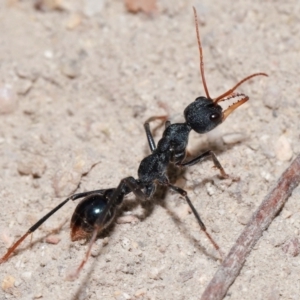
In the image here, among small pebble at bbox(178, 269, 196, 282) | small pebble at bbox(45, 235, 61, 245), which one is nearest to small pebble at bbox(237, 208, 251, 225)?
small pebble at bbox(178, 269, 196, 282)

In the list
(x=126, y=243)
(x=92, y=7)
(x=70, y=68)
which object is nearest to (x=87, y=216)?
(x=126, y=243)

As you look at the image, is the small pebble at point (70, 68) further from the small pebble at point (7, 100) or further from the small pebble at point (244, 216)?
the small pebble at point (244, 216)

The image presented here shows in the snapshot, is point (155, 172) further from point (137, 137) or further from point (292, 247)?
point (292, 247)

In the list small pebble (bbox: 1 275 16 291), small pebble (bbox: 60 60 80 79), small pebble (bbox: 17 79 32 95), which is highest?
small pebble (bbox: 60 60 80 79)

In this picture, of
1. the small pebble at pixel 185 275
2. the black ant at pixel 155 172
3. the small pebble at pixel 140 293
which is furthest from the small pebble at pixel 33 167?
the small pebble at pixel 185 275

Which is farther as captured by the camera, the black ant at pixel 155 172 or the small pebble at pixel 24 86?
the small pebble at pixel 24 86

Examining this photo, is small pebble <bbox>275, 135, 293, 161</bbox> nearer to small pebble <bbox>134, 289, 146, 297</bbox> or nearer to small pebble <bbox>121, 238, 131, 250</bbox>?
small pebble <bbox>121, 238, 131, 250</bbox>

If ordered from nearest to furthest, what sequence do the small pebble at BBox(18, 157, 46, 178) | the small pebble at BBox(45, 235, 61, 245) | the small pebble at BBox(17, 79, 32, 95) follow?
the small pebble at BBox(45, 235, 61, 245) → the small pebble at BBox(18, 157, 46, 178) → the small pebble at BBox(17, 79, 32, 95)
